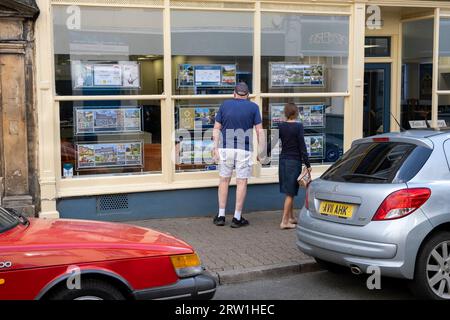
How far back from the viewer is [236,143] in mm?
8641

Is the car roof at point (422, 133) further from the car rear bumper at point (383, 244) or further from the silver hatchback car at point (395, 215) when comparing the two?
the car rear bumper at point (383, 244)

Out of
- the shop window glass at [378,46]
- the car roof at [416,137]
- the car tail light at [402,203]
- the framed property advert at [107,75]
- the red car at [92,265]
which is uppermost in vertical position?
the shop window glass at [378,46]

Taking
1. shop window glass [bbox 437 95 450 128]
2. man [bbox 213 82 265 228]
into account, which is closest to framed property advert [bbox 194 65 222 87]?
man [bbox 213 82 265 228]

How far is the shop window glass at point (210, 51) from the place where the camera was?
9.23m

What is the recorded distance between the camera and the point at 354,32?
10.2 meters

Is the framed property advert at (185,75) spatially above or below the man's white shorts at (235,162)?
above

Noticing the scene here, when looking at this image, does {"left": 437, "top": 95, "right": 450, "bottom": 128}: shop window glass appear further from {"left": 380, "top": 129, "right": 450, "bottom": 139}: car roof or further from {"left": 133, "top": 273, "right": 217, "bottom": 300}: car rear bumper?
{"left": 133, "top": 273, "right": 217, "bottom": 300}: car rear bumper

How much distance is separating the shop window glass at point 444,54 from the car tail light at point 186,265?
806 centimetres

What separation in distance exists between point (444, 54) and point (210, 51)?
465 cm

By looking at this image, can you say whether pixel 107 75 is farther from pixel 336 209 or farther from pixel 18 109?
pixel 336 209

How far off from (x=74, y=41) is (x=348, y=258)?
534cm

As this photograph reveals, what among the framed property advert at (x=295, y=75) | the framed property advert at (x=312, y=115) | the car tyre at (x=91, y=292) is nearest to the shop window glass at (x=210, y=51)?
the framed property advert at (x=295, y=75)
